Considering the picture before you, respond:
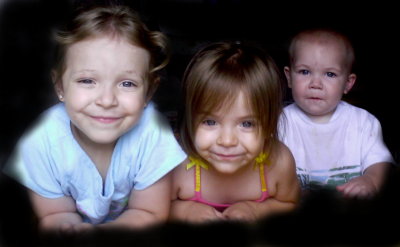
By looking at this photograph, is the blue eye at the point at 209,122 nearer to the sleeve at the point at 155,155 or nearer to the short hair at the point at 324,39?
the sleeve at the point at 155,155

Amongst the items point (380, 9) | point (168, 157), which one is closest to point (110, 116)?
point (168, 157)

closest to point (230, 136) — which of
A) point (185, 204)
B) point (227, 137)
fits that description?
point (227, 137)

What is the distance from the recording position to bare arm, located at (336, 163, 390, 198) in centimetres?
145

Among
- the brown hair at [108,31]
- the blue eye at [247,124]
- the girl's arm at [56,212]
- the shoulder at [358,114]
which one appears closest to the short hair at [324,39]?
the shoulder at [358,114]

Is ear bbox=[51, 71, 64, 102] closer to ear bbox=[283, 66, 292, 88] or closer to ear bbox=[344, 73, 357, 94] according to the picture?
ear bbox=[283, 66, 292, 88]

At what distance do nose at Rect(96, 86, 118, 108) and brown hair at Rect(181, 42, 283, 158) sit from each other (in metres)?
0.21

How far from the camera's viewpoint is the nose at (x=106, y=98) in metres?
1.22

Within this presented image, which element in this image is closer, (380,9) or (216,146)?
(216,146)

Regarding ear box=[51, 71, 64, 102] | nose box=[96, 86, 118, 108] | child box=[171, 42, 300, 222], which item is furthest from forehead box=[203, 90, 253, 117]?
ear box=[51, 71, 64, 102]

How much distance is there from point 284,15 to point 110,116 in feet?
1.97

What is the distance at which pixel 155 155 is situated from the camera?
4.42 ft

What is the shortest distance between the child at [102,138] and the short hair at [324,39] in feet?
1.47

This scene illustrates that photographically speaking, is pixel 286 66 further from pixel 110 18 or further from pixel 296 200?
pixel 110 18

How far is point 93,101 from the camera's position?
1.24 m
